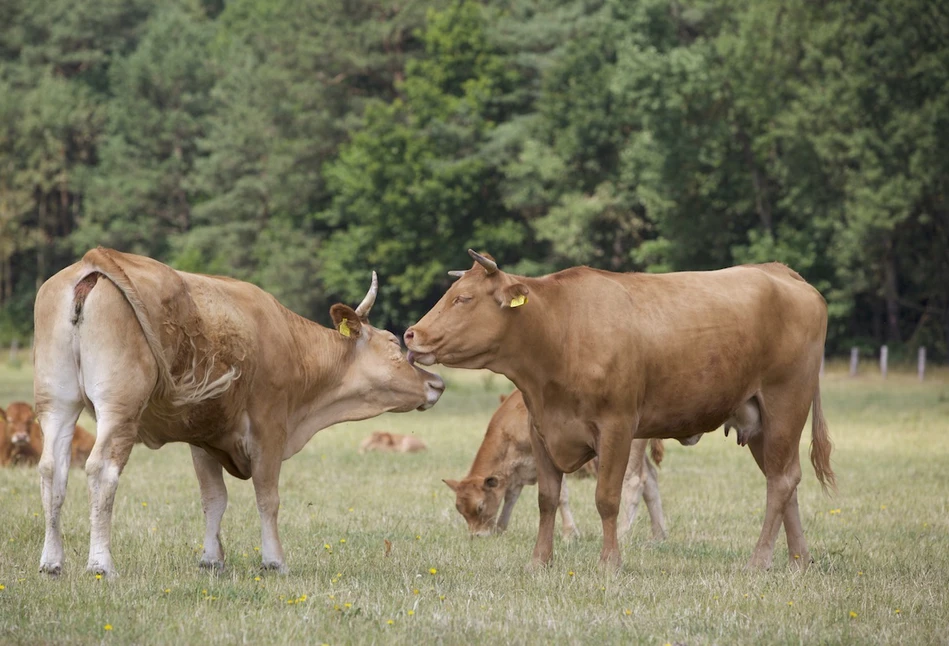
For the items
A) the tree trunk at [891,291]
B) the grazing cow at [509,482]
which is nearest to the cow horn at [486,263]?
the grazing cow at [509,482]

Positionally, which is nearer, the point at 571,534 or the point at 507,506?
the point at 571,534

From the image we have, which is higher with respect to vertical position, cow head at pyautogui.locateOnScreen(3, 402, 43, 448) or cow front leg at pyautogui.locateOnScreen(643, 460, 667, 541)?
cow front leg at pyautogui.locateOnScreen(643, 460, 667, 541)

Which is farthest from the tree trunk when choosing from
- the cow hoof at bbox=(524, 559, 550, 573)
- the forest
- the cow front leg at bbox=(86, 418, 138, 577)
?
the cow front leg at bbox=(86, 418, 138, 577)

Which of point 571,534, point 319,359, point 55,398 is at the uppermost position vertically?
point 55,398

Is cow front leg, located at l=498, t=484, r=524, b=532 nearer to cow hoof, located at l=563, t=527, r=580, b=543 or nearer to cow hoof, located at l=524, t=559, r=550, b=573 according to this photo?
cow hoof, located at l=563, t=527, r=580, b=543

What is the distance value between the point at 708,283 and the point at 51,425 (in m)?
4.66

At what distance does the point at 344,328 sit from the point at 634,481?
124 inches

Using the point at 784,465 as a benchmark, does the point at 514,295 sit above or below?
above

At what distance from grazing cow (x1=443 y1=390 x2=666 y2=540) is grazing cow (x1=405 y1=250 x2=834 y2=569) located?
178cm

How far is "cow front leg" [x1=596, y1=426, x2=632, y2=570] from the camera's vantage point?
340 inches

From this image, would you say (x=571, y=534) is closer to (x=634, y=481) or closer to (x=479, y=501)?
(x=634, y=481)

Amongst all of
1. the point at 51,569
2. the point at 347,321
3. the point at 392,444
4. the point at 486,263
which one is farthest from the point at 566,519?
the point at 392,444

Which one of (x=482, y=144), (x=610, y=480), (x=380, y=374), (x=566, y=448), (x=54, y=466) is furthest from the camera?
(x=482, y=144)

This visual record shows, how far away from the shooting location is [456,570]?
8.74 m
